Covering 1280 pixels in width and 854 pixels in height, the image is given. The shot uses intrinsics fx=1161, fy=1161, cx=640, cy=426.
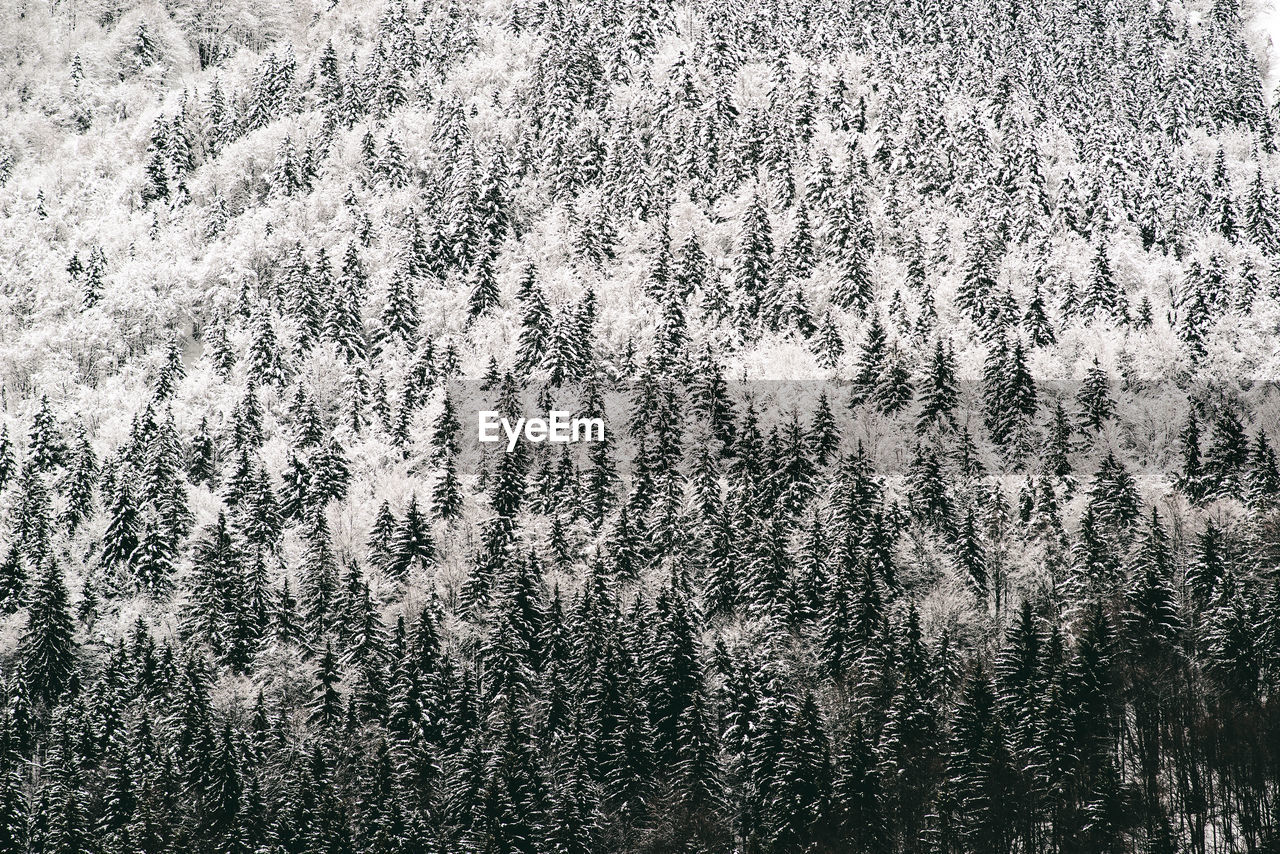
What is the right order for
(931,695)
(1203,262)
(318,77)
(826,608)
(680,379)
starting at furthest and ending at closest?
(318,77) → (1203,262) → (680,379) → (826,608) → (931,695)

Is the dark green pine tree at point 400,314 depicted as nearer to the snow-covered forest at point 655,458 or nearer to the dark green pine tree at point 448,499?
the snow-covered forest at point 655,458

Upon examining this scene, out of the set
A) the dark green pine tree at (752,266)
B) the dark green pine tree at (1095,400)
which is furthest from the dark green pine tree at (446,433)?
the dark green pine tree at (1095,400)

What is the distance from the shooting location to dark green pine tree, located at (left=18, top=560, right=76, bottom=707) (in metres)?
67.9

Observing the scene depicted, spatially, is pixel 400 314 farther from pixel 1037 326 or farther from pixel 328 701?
pixel 1037 326

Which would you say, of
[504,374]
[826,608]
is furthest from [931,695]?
[504,374]

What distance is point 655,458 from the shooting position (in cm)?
7456

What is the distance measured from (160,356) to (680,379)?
45265 mm

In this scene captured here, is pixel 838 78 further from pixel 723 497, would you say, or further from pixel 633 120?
pixel 723 497

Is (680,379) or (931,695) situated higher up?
(680,379)

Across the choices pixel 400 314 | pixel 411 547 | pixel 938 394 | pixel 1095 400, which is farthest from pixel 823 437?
pixel 400 314

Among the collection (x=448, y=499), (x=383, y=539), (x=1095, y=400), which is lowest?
(x=383, y=539)

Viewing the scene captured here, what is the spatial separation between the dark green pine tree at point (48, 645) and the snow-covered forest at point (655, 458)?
0.83 ft

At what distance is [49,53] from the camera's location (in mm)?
167125

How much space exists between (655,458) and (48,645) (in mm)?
38153
